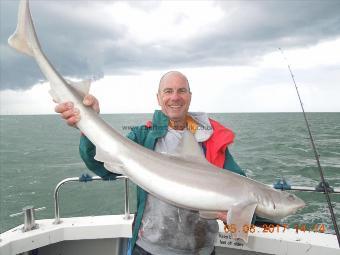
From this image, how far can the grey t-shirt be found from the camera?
3.30 meters

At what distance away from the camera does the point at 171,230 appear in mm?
3324

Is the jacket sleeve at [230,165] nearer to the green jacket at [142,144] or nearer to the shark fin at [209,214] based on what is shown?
the green jacket at [142,144]

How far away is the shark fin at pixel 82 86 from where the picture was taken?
122 inches

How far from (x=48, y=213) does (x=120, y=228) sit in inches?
451

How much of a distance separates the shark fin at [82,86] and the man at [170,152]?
0.08 meters

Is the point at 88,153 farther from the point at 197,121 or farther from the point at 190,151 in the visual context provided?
the point at 197,121

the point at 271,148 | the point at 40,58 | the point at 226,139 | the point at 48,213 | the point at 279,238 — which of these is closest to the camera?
the point at 40,58

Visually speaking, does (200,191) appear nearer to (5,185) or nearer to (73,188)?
(73,188)

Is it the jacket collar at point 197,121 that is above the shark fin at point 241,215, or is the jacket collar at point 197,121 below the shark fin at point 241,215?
above

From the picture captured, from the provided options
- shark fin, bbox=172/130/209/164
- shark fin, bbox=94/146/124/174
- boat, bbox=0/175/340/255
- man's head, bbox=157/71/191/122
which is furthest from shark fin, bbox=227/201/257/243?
boat, bbox=0/175/340/255

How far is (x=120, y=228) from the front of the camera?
16.7 ft


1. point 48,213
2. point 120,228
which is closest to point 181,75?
point 120,228

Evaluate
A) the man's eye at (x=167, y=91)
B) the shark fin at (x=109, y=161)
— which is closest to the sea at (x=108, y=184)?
the man's eye at (x=167, y=91)

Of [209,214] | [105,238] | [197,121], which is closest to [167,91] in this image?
[197,121]
